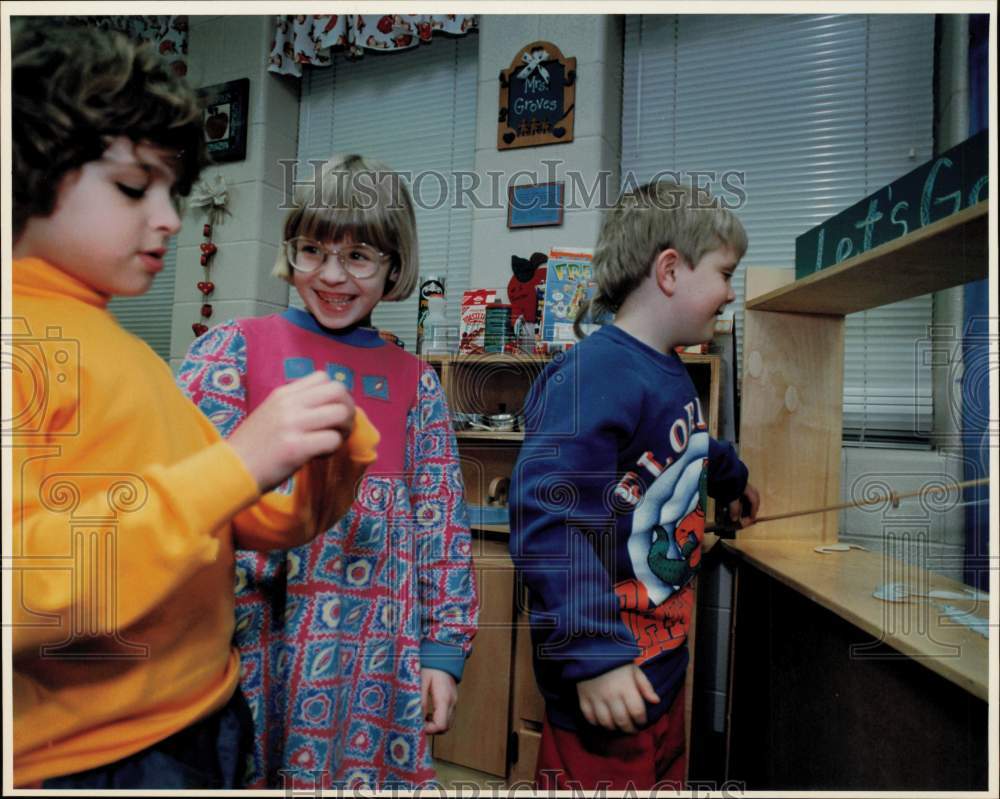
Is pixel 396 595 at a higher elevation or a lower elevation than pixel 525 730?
higher

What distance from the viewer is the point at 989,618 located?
0.62 m


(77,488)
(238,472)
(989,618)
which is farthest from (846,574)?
(77,488)

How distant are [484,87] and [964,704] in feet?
2.68

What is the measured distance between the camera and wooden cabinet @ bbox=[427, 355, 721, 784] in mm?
637

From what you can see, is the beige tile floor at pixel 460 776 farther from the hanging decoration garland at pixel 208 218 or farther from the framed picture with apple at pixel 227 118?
the framed picture with apple at pixel 227 118

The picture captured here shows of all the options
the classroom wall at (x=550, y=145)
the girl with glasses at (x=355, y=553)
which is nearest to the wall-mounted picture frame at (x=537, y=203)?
the classroom wall at (x=550, y=145)

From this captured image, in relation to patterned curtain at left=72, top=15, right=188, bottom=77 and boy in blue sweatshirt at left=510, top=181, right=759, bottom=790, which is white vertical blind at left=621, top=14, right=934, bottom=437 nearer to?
boy in blue sweatshirt at left=510, top=181, right=759, bottom=790

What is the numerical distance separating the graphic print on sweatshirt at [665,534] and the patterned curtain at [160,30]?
56cm

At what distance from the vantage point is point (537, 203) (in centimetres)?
69

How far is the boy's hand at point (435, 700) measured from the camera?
0.60m

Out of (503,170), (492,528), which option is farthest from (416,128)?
(492,528)

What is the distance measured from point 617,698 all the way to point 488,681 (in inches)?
5.7

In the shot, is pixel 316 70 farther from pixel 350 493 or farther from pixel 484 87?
pixel 350 493

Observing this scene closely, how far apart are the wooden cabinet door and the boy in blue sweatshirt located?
0.03 metres
